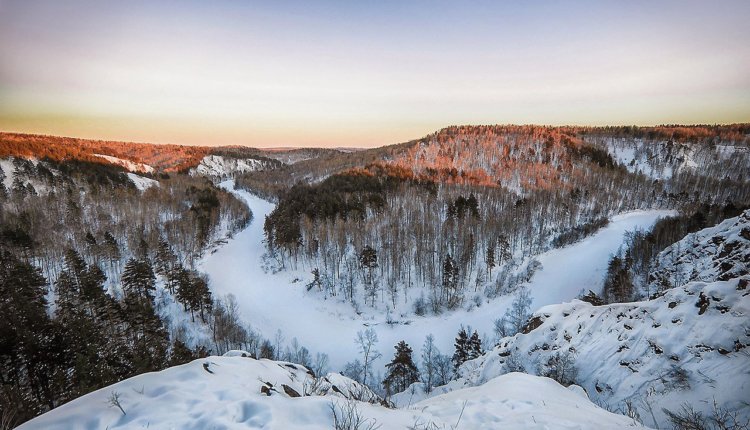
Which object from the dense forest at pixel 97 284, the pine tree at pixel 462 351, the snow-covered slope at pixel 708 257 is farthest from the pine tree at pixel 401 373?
the snow-covered slope at pixel 708 257

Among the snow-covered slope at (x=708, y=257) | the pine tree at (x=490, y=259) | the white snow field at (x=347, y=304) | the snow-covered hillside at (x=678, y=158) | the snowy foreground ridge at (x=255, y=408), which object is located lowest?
the white snow field at (x=347, y=304)

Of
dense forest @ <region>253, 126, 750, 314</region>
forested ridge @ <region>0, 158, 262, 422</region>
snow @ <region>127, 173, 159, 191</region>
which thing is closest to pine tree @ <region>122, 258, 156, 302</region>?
forested ridge @ <region>0, 158, 262, 422</region>

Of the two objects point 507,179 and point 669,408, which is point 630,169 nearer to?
point 507,179

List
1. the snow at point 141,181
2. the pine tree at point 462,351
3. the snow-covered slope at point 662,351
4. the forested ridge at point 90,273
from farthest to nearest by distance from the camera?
the snow at point 141,181
the pine tree at point 462,351
the forested ridge at point 90,273
the snow-covered slope at point 662,351

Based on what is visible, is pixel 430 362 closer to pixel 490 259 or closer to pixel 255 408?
pixel 490 259

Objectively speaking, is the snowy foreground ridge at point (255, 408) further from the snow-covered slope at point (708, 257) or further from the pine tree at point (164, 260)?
the pine tree at point (164, 260)

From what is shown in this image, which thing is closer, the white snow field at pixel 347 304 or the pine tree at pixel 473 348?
the pine tree at pixel 473 348

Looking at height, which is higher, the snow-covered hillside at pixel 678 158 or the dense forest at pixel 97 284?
the snow-covered hillside at pixel 678 158
